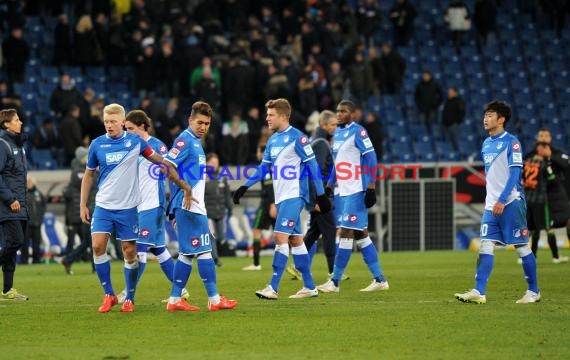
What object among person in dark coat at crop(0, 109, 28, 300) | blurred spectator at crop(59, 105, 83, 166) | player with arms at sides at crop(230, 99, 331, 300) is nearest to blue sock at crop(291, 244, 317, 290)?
player with arms at sides at crop(230, 99, 331, 300)

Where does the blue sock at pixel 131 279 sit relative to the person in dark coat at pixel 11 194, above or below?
below

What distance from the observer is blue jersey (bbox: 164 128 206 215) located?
12.9m

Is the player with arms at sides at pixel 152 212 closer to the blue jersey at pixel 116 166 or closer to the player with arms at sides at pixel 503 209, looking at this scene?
the blue jersey at pixel 116 166

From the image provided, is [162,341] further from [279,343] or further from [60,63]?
[60,63]

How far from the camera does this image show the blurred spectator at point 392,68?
34375mm

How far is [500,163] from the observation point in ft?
44.7

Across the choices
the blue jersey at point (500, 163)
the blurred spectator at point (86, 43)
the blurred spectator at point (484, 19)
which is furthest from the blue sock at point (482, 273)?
the blurred spectator at point (484, 19)

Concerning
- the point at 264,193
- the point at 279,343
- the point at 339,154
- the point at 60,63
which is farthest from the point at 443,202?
the point at 279,343

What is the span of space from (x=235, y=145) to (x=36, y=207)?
19.5ft

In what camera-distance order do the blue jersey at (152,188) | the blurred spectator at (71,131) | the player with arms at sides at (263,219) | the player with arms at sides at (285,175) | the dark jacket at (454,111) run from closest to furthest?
the player with arms at sides at (285,175) → the blue jersey at (152,188) → the player with arms at sides at (263,219) → the blurred spectator at (71,131) → the dark jacket at (454,111)

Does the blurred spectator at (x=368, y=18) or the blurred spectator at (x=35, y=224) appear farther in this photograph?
the blurred spectator at (x=368, y=18)

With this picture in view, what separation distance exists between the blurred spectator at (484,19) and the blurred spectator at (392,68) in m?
4.16

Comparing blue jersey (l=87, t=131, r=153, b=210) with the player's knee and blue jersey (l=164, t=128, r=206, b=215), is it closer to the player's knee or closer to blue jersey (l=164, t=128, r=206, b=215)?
blue jersey (l=164, t=128, r=206, b=215)

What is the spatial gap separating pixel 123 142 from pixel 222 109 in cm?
1879
